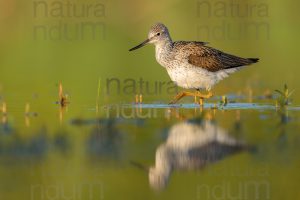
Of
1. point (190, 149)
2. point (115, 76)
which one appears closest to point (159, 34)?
point (115, 76)

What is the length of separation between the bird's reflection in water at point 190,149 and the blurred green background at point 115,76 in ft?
0.48

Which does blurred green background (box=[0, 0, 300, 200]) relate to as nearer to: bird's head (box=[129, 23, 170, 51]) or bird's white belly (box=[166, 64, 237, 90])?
A: bird's white belly (box=[166, 64, 237, 90])

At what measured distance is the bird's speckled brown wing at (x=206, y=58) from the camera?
1224 cm

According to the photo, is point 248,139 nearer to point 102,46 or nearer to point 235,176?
point 235,176

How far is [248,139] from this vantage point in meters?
8.80

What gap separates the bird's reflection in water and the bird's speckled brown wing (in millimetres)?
2453

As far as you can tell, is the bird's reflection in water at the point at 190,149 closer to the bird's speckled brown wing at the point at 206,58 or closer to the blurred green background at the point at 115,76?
the blurred green background at the point at 115,76

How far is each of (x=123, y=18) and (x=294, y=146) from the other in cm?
1807

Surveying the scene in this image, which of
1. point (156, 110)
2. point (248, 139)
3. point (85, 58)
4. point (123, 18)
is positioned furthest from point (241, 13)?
point (248, 139)

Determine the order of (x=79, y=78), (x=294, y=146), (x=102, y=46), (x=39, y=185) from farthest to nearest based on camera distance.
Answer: (x=102, y=46), (x=79, y=78), (x=294, y=146), (x=39, y=185)

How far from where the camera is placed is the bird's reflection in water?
7.37 m

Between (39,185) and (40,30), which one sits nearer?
(39,185)

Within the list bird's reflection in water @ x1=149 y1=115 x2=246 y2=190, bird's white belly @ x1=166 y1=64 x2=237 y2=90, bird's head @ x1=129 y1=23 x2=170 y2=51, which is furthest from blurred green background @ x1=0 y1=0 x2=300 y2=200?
bird's head @ x1=129 y1=23 x2=170 y2=51

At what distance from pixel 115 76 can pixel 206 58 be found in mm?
4824
